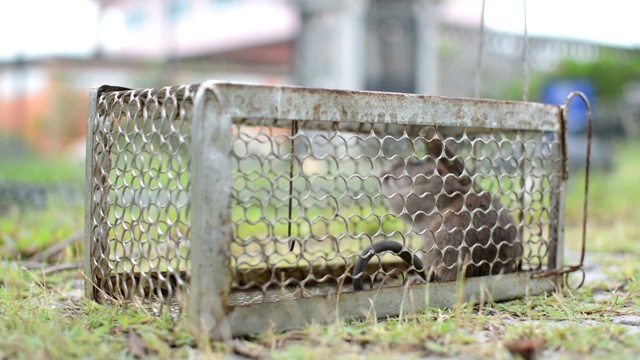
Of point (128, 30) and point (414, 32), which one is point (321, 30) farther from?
point (128, 30)

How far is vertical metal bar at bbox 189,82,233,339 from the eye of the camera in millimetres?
1812

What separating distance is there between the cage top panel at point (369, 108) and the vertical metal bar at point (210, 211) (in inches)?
1.6

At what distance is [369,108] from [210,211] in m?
0.59

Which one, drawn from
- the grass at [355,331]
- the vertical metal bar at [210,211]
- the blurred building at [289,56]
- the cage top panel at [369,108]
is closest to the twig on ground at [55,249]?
the grass at [355,331]

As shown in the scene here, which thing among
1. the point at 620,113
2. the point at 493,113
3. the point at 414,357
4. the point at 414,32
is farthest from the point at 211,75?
the point at 414,357

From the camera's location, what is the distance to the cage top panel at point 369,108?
1.87 metres

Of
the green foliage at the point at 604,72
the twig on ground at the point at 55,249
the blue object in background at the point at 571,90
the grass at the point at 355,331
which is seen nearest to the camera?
the grass at the point at 355,331

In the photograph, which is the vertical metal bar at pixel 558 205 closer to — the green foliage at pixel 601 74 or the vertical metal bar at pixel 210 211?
the vertical metal bar at pixel 210 211

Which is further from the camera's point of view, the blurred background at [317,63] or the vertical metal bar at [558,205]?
the blurred background at [317,63]

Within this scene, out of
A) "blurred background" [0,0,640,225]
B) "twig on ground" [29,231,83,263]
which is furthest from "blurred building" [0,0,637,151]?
"twig on ground" [29,231,83,263]

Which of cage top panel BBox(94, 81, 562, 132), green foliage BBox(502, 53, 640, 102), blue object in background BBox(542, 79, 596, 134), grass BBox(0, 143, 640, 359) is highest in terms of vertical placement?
green foliage BBox(502, 53, 640, 102)

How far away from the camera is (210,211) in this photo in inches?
71.6

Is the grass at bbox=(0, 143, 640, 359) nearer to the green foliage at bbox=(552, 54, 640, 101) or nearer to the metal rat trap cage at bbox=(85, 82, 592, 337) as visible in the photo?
the metal rat trap cage at bbox=(85, 82, 592, 337)

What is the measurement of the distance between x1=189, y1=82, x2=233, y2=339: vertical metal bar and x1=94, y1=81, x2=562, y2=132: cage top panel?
0.04 meters
